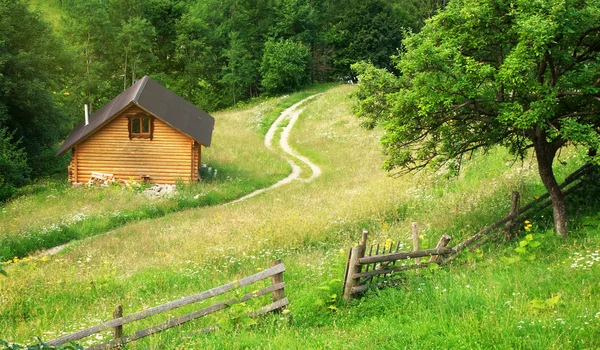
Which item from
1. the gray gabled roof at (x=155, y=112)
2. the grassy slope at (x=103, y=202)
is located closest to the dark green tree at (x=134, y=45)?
the grassy slope at (x=103, y=202)

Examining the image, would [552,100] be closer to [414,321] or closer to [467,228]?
[467,228]

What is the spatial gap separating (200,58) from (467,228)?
68191 mm

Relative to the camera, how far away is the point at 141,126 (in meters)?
33.1

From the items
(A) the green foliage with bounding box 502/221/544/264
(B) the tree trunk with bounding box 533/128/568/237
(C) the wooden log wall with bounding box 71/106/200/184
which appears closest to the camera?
(A) the green foliage with bounding box 502/221/544/264

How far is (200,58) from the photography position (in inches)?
3031

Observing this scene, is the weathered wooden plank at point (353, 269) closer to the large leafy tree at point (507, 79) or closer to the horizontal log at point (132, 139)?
the large leafy tree at point (507, 79)

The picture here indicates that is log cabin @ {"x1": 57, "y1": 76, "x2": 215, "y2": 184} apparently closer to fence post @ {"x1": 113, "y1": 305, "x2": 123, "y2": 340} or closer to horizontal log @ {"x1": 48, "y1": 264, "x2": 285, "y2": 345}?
horizontal log @ {"x1": 48, "y1": 264, "x2": 285, "y2": 345}

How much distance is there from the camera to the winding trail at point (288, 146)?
33.5 meters

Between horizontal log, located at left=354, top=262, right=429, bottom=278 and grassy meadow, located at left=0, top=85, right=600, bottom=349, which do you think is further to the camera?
horizontal log, located at left=354, top=262, right=429, bottom=278

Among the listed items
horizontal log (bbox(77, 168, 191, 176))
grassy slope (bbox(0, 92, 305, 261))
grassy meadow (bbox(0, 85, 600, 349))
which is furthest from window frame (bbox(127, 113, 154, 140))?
grassy meadow (bbox(0, 85, 600, 349))

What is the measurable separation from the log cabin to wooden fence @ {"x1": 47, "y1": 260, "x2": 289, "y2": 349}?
23.6m

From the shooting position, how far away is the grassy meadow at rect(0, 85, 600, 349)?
8.34m

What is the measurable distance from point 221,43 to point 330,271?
74244 millimetres

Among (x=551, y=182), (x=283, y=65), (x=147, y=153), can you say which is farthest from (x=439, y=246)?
(x=283, y=65)
